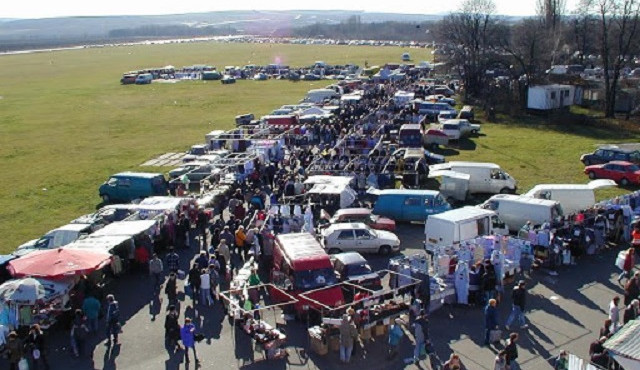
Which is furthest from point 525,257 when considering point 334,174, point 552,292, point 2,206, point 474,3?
point 474,3

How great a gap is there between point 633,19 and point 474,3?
21.9 meters

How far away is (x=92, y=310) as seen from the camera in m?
15.9

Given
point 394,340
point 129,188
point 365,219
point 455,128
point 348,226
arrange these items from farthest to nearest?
1. point 455,128
2. point 129,188
3. point 365,219
4. point 348,226
5. point 394,340

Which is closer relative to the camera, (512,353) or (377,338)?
(512,353)

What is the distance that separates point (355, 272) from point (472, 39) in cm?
5208

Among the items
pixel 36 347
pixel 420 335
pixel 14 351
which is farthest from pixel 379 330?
pixel 14 351

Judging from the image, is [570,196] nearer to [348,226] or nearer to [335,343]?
[348,226]

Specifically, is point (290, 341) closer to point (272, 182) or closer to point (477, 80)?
point (272, 182)

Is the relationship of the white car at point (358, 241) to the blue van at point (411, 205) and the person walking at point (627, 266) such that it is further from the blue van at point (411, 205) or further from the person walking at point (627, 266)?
the person walking at point (627, 266)

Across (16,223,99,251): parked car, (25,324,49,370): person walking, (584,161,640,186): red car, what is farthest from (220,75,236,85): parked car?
(25,324,49,370): person walking

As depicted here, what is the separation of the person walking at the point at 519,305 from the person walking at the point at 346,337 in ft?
13.7

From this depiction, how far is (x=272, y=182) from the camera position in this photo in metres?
29.6

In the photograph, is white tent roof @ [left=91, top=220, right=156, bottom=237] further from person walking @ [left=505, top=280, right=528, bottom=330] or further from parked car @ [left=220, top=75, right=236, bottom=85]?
parked car @ [left=220, top=75, right=236, bottom=85]

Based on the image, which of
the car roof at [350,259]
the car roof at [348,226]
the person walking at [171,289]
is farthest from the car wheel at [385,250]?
the person walking at [171,289]
